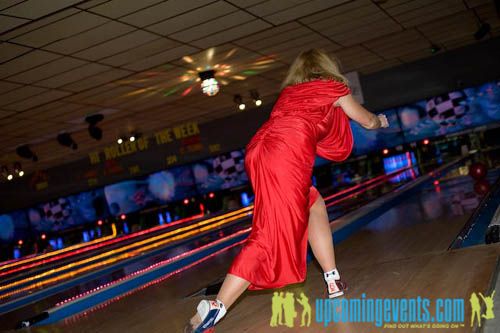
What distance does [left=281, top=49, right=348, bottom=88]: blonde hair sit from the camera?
7.11 ft

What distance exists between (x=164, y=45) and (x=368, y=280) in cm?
437

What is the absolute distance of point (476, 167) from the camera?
653 cm

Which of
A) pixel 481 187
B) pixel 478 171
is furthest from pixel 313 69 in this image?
pixel 478 171

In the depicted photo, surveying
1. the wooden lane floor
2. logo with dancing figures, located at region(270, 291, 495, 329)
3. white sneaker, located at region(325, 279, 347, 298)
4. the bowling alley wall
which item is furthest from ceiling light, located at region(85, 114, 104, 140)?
white sneaker, located at region(325, 279, 347, 298)

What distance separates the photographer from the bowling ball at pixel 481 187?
209 inches

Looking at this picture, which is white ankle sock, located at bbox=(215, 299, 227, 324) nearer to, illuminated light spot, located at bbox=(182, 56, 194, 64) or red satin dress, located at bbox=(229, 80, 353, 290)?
red satin dress, located at bbox=(229, 80, 353, 290)

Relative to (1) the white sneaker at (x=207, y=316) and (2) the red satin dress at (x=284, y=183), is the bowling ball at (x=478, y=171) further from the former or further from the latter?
(1) the white sneaker at (x=207, y=316)

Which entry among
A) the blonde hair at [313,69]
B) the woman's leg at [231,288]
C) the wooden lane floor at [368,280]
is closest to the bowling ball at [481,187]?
the wooden lane floor at [368,280]

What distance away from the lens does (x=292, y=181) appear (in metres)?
1.96

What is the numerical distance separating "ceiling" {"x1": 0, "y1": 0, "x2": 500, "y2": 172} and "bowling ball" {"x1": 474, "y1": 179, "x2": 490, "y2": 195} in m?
2.37

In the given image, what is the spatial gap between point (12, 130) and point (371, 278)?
7902 mm

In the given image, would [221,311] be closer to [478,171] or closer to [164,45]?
[164,45]

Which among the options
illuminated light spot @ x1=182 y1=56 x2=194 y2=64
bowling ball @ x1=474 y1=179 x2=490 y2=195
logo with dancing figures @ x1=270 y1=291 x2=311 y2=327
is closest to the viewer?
logo with dancing figures @ x1=270 y1=291 x2=311 y2=327

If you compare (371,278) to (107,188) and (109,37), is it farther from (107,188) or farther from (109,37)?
(107,188)
